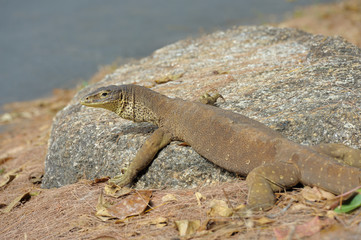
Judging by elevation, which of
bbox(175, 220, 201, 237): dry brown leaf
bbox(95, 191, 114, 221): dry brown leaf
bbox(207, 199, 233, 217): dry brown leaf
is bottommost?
bbox(95, 191, 114, 221): dry brown leaf

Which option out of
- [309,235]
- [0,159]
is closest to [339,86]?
[309,235]

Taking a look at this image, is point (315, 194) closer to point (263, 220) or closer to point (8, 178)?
point (263, 220)

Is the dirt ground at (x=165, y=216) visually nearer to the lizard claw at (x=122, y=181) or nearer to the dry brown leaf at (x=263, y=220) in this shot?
the dry brown leaf at (x=263, y=220)

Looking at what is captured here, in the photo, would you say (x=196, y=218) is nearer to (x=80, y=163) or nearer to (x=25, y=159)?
(x=80, y=163)

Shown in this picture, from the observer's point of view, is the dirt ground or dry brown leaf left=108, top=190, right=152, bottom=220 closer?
the dirt ground

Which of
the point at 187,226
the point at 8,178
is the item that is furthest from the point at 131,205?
the point at 8,178

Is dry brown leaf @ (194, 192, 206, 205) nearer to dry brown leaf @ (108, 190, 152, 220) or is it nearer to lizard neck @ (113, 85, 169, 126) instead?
dry brown leaf @ (108, 190, 152, 220)

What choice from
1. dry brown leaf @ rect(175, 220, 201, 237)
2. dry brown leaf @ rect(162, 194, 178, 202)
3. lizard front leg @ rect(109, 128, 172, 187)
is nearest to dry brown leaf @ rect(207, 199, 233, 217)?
dry brown leaf @ rect(175, 220, 201, 237)
